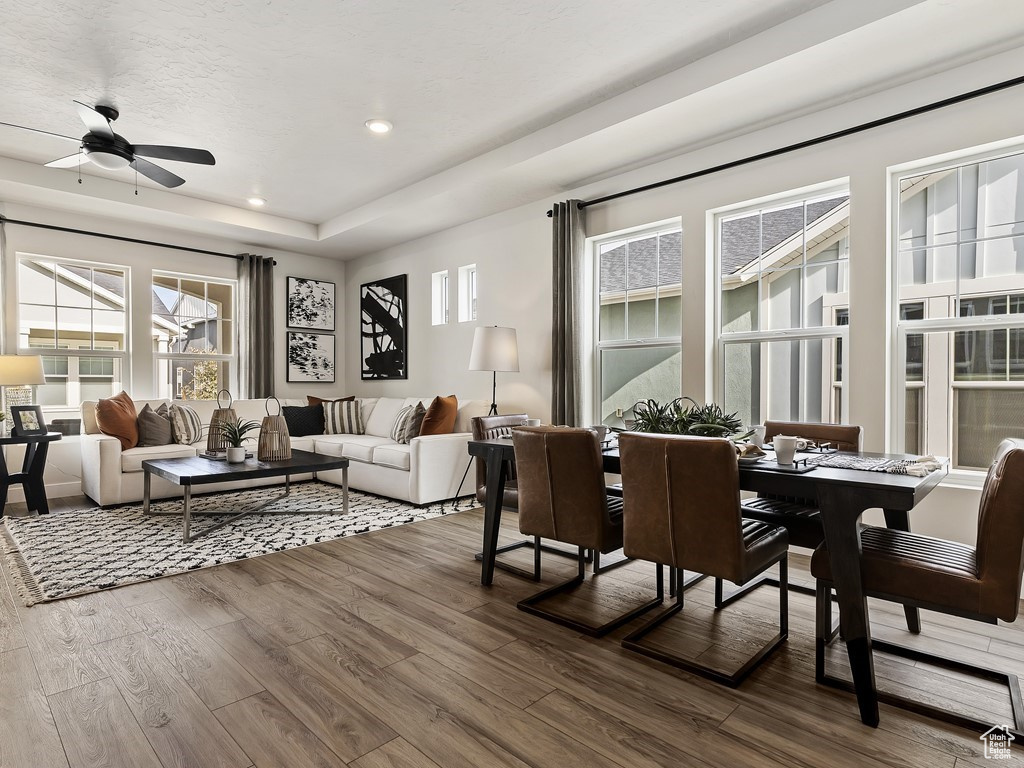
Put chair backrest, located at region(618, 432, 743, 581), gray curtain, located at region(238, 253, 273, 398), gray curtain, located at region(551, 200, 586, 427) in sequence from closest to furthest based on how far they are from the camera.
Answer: chair backrest, located at region(618, 432, 743, 581)
gray curtain, located at region(551, 200, 586, 427)
gray curtain, located at region(238, 253, 273, 398)

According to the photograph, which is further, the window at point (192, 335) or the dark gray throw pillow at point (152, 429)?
the window at point (192, 335)

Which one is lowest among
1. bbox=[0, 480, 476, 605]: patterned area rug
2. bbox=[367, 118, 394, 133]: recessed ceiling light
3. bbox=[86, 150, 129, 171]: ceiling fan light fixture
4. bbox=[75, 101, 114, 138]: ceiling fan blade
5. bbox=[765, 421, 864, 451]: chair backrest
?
bbox=[0, 480, 476, 605]: patterned area rug

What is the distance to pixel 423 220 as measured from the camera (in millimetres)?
5637

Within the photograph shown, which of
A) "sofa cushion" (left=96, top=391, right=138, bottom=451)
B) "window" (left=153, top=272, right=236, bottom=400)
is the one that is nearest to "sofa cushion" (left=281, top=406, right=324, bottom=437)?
Answer: "window" (left=153, top=272, right=236, bottom=400)

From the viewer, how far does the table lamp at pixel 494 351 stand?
468 centimetres

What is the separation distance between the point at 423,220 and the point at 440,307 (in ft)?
3.29

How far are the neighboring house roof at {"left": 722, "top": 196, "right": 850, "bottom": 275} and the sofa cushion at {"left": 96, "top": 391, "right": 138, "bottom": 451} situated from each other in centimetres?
501

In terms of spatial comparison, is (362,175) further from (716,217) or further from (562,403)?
(716,217)

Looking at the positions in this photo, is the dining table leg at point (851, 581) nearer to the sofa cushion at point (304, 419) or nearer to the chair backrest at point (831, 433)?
the chair backrest at point (831, 433)

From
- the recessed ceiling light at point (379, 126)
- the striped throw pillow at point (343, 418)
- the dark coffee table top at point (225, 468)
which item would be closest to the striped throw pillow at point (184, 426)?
the dark coffee table top at point (225, 468)

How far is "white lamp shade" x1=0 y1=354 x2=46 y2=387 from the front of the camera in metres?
4.30

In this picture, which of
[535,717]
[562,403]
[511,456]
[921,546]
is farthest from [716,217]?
[535,717]

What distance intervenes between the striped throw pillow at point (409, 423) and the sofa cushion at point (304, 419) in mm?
1312

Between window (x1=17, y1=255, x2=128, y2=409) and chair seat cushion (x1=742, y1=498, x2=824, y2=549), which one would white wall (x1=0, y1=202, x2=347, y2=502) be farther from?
chair seat cushion (x1=742, y1=498, x2=824, y2=549)
